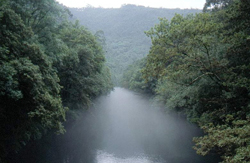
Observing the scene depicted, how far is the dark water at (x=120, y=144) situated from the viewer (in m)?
15.1

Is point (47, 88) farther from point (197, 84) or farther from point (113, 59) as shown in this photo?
point (113, 59)

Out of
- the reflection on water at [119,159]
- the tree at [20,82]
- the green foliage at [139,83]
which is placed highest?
the tree at [20,82]

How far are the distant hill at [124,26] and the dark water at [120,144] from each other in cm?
12447

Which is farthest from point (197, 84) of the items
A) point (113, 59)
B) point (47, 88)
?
point (113, 59)

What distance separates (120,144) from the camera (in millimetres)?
18641

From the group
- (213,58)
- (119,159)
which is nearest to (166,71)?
(213,58)

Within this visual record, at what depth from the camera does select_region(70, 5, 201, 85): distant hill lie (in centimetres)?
15800

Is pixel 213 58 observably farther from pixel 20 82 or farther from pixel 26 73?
pixel 20 82

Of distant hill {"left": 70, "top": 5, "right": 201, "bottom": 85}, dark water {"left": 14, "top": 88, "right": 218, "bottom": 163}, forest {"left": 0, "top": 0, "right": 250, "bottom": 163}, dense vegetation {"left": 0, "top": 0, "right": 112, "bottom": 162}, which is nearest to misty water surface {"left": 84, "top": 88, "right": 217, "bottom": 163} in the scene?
dark water {"left": 14, "top": 88, "right": 218, "bottom": 163}

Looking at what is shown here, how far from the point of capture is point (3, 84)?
780 cm

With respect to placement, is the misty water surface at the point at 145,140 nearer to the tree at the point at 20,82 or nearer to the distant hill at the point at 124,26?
the tree at the point at 20,82

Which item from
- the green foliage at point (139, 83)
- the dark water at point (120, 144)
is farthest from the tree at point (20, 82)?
the green foliage at point (139, 83)

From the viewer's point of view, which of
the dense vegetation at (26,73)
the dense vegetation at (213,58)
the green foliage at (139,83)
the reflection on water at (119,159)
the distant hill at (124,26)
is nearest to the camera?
the dense vegetation at (26,73)

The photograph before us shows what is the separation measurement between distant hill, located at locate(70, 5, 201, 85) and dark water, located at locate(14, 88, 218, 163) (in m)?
124
